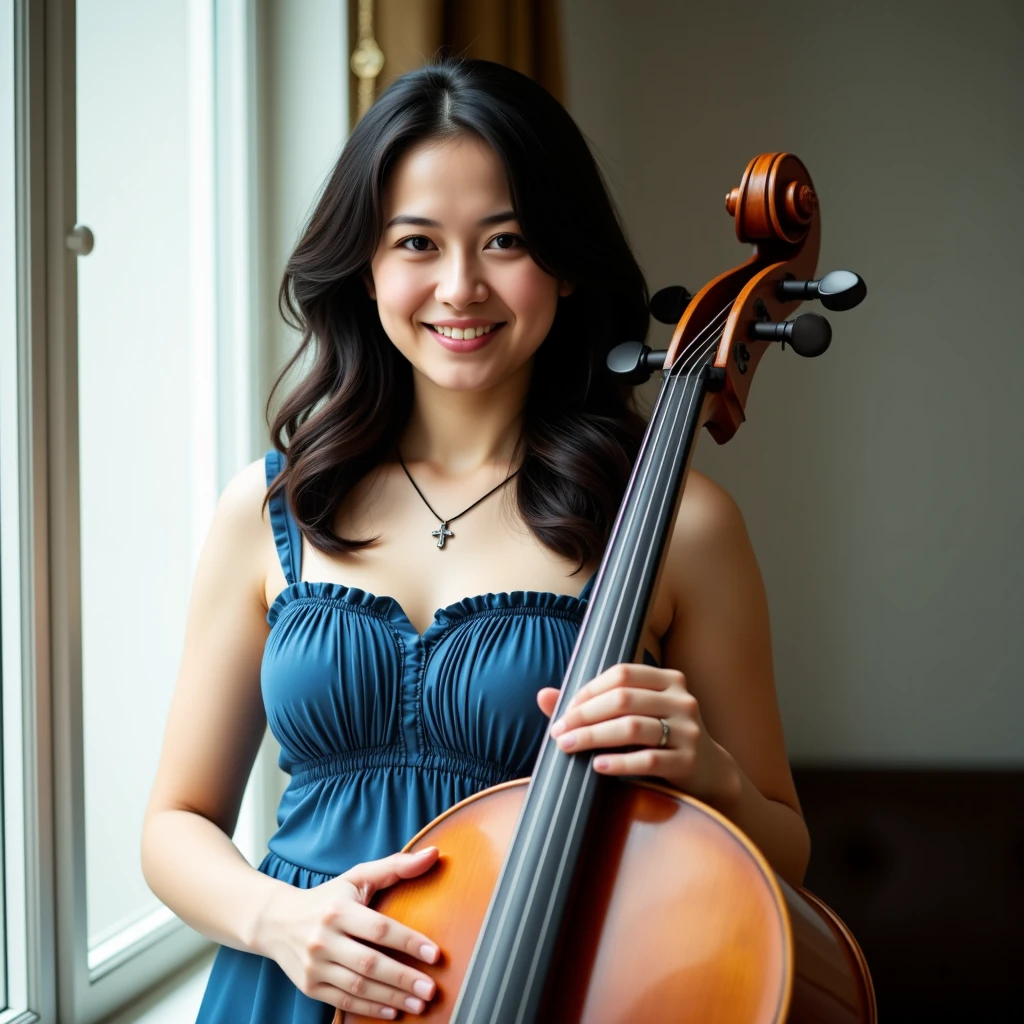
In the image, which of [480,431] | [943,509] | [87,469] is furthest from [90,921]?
[943,509]

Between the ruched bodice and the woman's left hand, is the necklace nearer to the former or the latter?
the ruched bodice

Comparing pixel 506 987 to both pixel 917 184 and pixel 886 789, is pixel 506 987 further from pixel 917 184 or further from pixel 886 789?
pixel 917 184

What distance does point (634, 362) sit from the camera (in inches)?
41.3

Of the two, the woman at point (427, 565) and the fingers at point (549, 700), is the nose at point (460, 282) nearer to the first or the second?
the woman at point (427, 565)

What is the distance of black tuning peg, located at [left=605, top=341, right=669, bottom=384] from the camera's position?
1046mm

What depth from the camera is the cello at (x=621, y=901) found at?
27.9 inches

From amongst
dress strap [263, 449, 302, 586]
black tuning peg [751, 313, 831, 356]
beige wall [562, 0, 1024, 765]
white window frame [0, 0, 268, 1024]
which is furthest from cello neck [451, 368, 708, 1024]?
beige wall [562, 0, 1024, 765]

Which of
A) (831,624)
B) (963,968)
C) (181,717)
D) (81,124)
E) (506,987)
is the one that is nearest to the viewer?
(506,987)

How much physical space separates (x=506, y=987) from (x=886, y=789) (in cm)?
167

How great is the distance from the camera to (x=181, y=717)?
3.87 ft

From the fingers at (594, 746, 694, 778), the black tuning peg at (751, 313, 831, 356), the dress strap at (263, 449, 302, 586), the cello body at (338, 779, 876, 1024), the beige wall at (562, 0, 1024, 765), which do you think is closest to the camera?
the cello body at (338, 779, 876, 1024)

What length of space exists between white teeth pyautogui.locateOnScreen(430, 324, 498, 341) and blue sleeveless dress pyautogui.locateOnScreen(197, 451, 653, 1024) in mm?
265

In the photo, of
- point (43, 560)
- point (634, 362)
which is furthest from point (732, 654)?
point (43, 560)

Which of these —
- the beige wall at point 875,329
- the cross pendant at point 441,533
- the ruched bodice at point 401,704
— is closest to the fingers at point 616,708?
the ruched bodice at point 401,704
